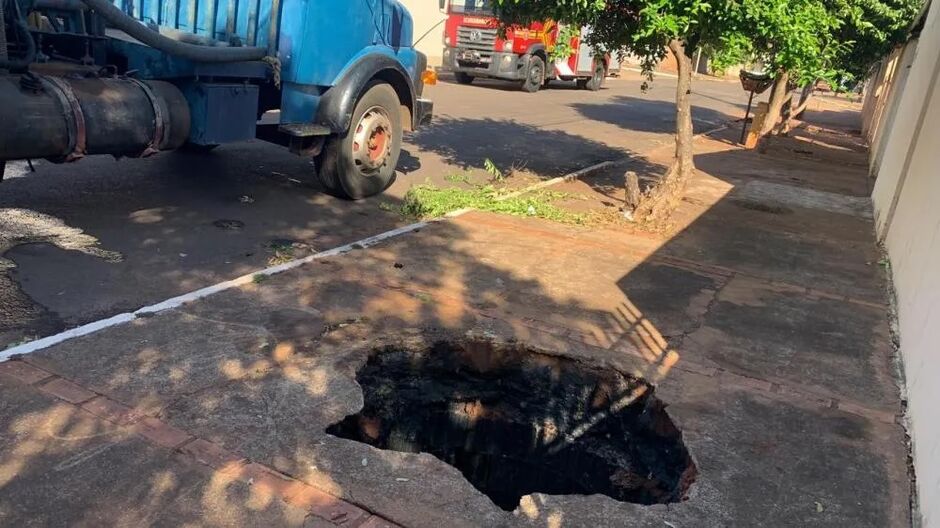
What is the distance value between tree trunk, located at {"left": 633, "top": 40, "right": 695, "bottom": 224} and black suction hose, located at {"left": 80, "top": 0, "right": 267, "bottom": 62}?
438 cm

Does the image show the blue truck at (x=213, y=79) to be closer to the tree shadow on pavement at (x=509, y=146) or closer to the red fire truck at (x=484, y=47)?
the tree shadow on pavement at (x=509, y=146)

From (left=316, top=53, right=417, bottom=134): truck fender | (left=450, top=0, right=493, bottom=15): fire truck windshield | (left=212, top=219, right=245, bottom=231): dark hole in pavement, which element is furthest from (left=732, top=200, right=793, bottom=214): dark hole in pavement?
(left=450, top=0, right=493, bottom=15): fire truck windshield

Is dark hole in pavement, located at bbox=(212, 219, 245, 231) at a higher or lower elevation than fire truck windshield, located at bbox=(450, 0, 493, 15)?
lower

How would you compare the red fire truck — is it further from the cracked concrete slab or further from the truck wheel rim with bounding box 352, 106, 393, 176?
the cracked concrete slab

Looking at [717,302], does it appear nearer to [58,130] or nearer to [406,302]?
[406,302]

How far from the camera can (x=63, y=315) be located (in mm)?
4605

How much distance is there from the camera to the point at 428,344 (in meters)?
4.80

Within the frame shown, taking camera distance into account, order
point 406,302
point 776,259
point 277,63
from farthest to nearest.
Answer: point 776,259 < point 277,63 < point 406,302

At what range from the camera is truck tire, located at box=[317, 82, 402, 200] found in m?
7.86

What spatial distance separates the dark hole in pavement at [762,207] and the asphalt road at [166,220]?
8.78 feet

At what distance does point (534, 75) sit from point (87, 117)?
65.4ft

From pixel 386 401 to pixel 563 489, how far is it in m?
1.11

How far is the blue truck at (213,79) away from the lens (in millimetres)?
5527

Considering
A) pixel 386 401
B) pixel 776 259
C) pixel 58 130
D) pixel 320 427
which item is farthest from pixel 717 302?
pixel 58 130
